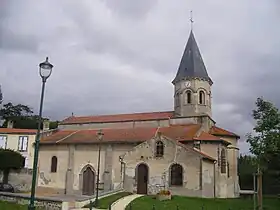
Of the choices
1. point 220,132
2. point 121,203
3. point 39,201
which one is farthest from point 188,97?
point 39,201

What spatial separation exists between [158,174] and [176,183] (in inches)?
74.9

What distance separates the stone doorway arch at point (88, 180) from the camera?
37156 millimetres

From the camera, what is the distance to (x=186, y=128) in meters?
38.3

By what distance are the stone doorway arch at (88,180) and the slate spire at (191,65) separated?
15.5m

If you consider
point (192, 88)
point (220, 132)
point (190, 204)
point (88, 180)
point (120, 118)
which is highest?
point (192, 88)

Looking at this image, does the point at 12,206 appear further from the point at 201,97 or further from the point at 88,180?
the point at 201,97

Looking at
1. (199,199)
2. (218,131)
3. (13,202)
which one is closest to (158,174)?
(199,199)

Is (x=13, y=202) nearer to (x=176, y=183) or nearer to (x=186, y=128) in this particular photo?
(x=176, y=183)

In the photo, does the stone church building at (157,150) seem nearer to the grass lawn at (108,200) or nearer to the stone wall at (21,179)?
the stone wall at (21,179)

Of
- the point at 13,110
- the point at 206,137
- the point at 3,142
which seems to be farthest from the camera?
the point at 13,110

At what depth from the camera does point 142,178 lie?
33688 mm

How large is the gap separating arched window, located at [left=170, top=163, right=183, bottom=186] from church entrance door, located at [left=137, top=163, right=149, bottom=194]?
2539 mm

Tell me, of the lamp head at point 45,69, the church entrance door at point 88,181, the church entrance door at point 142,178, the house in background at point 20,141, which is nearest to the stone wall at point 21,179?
the house in background at point 20,141

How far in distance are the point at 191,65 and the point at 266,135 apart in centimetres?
1794
